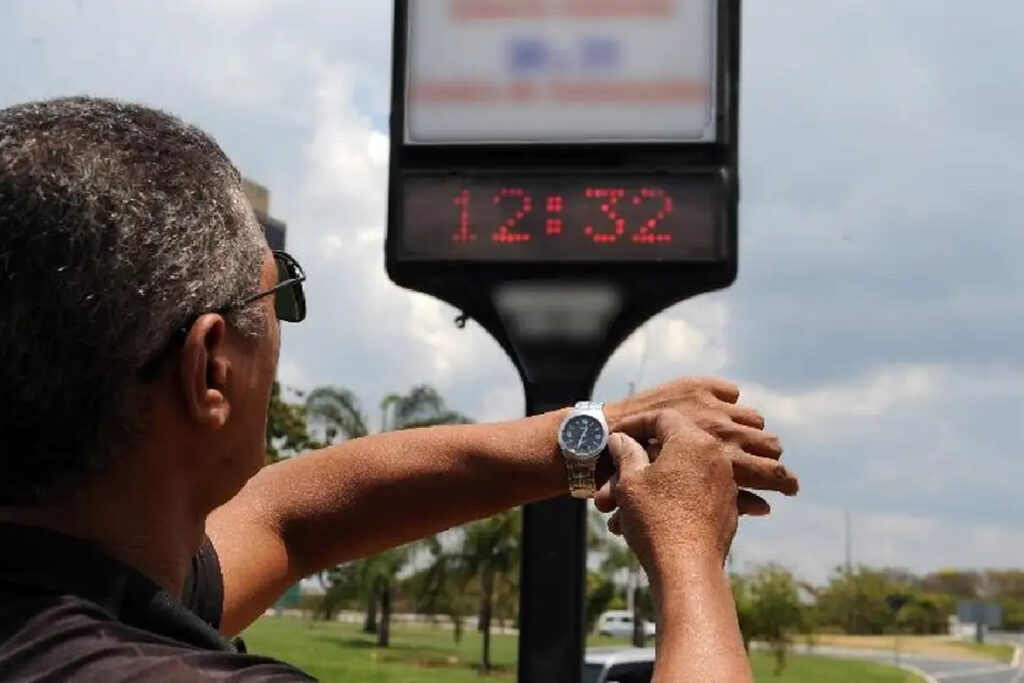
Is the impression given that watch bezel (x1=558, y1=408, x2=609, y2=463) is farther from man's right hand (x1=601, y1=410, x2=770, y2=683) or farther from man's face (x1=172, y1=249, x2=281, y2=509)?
man's face (x1=172, y1=249, x2=281, y2=509)

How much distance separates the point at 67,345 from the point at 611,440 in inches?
23.0

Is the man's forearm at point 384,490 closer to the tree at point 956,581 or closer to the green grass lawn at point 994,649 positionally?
the green grass lawn at point 994,649

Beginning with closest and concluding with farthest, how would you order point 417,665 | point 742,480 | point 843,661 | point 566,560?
point 742,480, point 566,560, point 417,665, point 843,661

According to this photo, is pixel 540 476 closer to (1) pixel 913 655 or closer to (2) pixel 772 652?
(2) pixel 772 652

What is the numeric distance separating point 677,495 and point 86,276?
1.71ft

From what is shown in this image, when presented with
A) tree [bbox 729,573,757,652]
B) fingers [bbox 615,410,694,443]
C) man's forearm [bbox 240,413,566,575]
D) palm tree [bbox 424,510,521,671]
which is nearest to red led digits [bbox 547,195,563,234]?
man's forearm [bbox 240,413,566,575]

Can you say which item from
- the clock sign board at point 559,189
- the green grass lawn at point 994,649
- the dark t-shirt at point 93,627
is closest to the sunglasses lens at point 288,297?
the dark t-shirt at point 93,627

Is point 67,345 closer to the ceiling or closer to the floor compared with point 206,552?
closer to the ceiling

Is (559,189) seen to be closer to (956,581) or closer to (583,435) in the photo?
(583,435)

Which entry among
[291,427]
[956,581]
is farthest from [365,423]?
[956,581]

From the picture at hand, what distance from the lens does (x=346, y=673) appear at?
908 inches

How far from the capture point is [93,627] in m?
1.07

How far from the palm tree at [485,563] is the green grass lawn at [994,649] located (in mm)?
19202

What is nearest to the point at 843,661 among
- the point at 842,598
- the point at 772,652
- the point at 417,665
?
the point at 772,652
